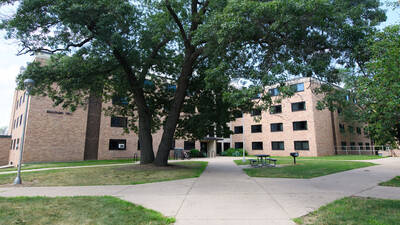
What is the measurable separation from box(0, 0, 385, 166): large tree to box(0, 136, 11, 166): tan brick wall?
22668mm

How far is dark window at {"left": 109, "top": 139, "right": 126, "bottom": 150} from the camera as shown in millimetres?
27844

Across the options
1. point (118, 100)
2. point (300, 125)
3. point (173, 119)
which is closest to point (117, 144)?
point (118, 100)

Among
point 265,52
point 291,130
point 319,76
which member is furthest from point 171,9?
point 291,130

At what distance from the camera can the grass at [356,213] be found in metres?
4.29

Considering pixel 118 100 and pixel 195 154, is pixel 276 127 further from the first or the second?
pixel 118 100

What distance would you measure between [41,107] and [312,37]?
85.5ft

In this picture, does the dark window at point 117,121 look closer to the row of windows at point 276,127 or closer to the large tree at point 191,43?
the large tree at point 191,43

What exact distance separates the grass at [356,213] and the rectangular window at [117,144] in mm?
26197

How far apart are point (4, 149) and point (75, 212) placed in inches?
1365

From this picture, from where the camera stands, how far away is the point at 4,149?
30422mm

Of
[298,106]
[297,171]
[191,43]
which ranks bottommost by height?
[297,171]

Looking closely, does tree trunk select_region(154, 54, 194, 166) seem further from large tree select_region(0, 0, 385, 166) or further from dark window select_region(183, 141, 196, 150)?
dark window select_region(183, 141, 196, 150)

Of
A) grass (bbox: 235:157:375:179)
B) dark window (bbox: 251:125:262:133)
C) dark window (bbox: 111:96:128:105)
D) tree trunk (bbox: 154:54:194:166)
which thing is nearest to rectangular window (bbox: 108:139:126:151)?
dark window (bbox: 111:96:128:105)

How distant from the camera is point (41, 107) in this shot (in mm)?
24094
